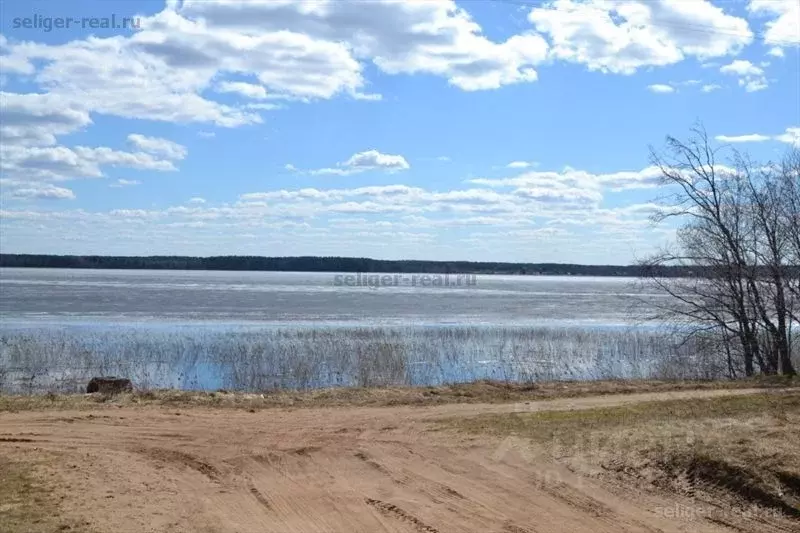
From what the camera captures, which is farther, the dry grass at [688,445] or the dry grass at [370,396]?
the dry grass at [370,396]

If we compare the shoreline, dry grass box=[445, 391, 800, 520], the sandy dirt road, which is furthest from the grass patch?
dry grass box=[445, 391, 800, 520]

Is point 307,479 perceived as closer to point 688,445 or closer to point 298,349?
point 688,445

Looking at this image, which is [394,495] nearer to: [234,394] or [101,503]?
[101,503]

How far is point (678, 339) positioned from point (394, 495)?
93.5 feet

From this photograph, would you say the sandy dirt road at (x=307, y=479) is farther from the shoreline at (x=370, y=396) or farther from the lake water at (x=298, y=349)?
the lake water at (x=298, y=349)

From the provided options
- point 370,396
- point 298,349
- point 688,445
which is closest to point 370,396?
point 370,396

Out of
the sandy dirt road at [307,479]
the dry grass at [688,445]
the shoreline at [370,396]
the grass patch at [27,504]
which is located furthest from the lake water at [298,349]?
the grass patch at [27,504]

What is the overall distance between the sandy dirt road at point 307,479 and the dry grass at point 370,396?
1.51 metres

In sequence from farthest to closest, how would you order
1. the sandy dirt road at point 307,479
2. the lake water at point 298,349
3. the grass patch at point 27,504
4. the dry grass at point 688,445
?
the lake water at point 298,349 → the dry grass at point 688,445 → the sandy dirt road at point 307,479 → the grass patch at point 27,504

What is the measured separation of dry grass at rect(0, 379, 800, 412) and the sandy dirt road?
1508 millimetres

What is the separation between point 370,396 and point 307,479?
6940mm

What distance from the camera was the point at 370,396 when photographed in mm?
16672

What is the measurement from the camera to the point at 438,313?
2096 inches

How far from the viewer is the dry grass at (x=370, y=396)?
50.7 feet
